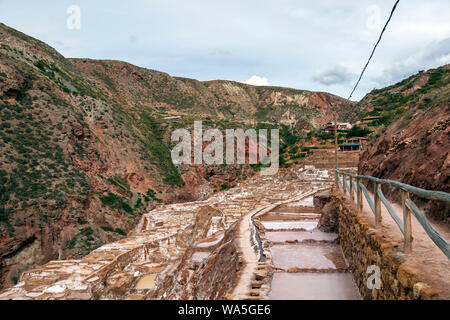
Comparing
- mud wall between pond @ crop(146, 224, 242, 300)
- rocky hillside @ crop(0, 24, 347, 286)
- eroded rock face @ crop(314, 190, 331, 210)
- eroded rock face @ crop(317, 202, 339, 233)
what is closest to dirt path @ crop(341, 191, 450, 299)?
mud wall between pond @ crop(146, 224, 242, 300)

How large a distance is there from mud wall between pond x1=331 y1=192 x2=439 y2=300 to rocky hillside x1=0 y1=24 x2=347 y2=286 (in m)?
23.0

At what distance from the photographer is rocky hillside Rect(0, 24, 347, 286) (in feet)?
77.7

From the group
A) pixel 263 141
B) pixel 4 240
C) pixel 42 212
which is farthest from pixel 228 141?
pixel 4 240

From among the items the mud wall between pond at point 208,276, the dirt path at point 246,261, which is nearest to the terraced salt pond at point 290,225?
the dirt path at point 246,261

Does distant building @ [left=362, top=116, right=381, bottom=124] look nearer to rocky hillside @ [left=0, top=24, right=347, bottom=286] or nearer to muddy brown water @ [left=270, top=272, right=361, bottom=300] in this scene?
rocky hillside @ [left=0, top=24, right=347, bottom=286]

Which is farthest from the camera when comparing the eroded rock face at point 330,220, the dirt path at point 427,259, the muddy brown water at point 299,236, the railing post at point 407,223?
the eroded rock face at point 330,220

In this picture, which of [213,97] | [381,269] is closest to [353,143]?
[381,269]

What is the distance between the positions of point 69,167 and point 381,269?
31.5m

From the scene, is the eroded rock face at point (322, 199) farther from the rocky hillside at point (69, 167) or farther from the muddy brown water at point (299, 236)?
the rocky hillside at point (69, 167)

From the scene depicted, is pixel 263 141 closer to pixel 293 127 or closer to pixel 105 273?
pixel 293 127

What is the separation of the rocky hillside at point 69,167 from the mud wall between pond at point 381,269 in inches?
906

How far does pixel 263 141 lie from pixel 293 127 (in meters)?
26.3

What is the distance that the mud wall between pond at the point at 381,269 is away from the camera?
276 cm

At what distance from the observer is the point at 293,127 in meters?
83.1
